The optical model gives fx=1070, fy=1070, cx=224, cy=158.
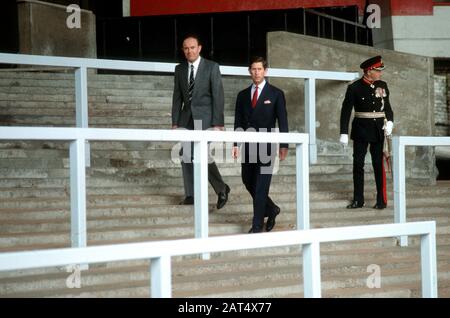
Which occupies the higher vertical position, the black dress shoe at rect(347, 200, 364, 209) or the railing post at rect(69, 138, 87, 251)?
the railing post at rect(69, 138, 87, 251)

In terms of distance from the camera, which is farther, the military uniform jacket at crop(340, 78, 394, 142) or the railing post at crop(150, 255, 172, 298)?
the military uniform jacket at crop(340, 78, 394, 142)

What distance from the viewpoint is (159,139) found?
7.36 meters

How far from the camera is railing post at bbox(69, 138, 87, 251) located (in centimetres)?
670

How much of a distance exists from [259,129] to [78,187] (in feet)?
7.77

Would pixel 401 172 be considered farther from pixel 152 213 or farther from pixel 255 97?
pixel 152 213

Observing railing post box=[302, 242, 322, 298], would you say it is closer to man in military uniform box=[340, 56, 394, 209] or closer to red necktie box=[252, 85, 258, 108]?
red necktie box=[252, 85, 258, 108]

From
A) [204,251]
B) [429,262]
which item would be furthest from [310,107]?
[204,251]

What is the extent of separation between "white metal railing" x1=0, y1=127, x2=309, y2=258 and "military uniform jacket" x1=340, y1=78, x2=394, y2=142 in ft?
6.89

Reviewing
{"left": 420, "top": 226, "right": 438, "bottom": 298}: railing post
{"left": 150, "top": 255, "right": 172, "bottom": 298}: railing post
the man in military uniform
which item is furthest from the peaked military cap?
{"left": 150, "top": 255, "right": 172, "bottom": 298}: railing post

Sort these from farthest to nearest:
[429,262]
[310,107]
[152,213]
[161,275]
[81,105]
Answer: [310,107]
[81,105]
[152,213]
[429,262]
[161,275]

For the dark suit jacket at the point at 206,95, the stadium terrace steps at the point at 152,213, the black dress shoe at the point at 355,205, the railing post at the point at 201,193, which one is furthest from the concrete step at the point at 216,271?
the dark suit jacket at the point at 206,95

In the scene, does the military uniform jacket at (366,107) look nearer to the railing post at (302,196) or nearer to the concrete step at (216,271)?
the concrete step at (216,271)

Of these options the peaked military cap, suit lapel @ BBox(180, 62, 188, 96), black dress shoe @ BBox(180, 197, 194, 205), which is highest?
the peaked military cap

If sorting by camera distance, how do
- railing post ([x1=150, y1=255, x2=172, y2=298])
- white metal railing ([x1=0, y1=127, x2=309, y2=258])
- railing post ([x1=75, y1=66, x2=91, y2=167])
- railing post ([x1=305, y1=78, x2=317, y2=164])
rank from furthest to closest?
1. railing post ([x1=305, y1=78, x2=317, y2=164])
2. railing post ([x1=75, y1=66, x2=91, y2=167])
3. white metal railing ([x1=0, y1=127, x2=309, y2=258])
4. railing post ([x1=150, y1=255, x2=172, y2=298])
